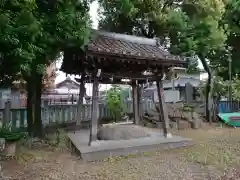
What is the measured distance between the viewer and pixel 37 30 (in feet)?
17.1

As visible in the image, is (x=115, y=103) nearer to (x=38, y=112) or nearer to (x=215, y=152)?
(x=38, y=112)

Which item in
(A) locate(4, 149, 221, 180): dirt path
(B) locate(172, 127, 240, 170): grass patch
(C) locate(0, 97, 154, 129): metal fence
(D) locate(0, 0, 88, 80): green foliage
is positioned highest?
(D) locate(0, 0, 88, 80): green foliage

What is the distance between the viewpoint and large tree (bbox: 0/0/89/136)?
493 centimetres

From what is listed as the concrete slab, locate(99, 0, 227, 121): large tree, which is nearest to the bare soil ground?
the concrete slab

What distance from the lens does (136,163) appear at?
6.39 metres

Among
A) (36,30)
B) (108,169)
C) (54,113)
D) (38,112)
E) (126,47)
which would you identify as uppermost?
(126,47)

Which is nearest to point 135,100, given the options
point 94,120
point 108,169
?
point 94,120

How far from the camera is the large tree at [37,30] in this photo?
4.93 m

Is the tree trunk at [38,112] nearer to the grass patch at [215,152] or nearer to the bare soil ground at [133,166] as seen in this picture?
the bare soil ground at [133,166]

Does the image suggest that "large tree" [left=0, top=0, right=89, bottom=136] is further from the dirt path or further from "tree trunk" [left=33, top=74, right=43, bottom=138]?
"tree trunk" [left=33, top=74, right=43, bottom=138]

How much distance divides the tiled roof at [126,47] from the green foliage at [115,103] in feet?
13.4

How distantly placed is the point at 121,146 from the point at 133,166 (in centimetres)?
122

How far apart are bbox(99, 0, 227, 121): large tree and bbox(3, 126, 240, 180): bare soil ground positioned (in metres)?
5.53

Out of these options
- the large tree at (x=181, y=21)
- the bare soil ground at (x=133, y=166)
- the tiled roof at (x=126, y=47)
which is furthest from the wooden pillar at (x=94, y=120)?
the large tree at (x=181, y=21)
